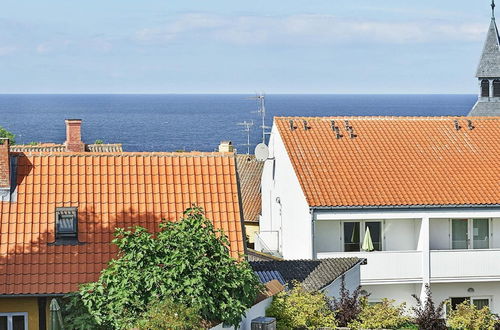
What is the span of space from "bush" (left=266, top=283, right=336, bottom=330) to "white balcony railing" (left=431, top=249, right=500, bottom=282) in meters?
13.2

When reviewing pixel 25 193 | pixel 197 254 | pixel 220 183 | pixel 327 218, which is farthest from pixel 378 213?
pixel 197 254

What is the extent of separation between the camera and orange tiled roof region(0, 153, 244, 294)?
21812mm

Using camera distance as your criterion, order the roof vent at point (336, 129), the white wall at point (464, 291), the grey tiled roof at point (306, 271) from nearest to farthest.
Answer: the grey tiled roof at point (306, 271), the white wall at point (464, 291), the roof vent at point (336, 129)

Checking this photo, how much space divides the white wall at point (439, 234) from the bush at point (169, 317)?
65.5 ft

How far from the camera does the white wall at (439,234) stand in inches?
1377

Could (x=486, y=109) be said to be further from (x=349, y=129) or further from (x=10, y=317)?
(x=10, y=317)

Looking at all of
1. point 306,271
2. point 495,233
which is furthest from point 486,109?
point 306,271

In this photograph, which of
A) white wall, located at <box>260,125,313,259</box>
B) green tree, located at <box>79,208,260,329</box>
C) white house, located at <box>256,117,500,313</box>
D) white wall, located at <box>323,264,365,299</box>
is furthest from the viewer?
white wall, located at <box>260,125,313,259</box>

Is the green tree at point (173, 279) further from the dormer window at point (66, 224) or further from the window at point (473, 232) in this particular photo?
the window at point (473, 232)
